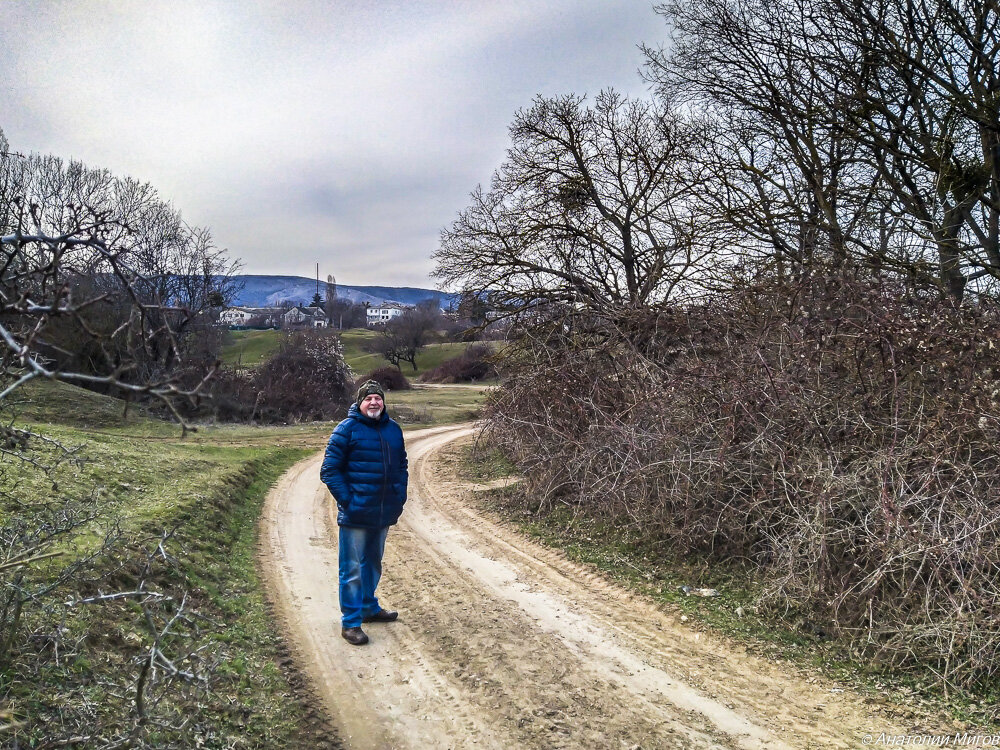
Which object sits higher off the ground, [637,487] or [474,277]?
[474,277]

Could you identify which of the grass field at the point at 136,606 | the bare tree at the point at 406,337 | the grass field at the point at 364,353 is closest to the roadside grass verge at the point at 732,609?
the grass field at the point at 136,606

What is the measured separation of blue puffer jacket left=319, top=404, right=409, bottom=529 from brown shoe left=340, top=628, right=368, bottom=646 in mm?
843

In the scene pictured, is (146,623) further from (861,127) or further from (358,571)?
(861,127)

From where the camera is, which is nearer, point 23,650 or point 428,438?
point 23,650

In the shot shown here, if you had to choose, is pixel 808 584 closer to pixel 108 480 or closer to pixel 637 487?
pixel 637 487

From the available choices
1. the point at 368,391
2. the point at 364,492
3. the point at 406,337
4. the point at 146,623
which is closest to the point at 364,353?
the point at 406,337

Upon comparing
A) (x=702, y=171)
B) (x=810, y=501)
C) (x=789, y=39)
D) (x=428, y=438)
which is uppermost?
(x=789, y=39)

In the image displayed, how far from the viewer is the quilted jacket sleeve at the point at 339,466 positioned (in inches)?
222

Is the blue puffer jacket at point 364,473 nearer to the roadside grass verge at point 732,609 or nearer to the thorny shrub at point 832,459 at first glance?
the roadside grass verge at point 732,609

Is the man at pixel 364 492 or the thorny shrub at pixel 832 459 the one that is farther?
the man at pixel 364 492

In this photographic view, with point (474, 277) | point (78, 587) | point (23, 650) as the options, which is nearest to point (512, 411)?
point (474, 277)

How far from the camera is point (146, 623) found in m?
5.09

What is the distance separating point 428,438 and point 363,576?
53.4ft

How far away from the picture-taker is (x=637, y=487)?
314 inches
